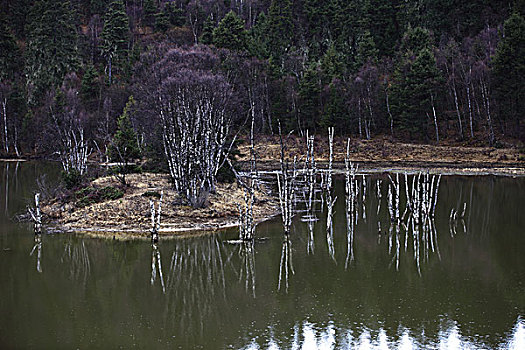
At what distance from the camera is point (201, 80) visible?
29938 millimetres

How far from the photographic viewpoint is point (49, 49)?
Result: 291 feet

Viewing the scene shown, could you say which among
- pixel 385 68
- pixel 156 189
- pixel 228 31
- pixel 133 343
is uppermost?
pixel 228 31

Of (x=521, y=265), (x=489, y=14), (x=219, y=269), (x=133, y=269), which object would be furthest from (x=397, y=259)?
(x=489, y=14)

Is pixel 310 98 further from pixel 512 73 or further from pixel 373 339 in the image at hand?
pixel 373 339

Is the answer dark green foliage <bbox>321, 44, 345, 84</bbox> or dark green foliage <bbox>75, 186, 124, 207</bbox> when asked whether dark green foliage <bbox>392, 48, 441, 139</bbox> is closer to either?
dark green foliage <bbox>321, 44, 345, 84</bbox>

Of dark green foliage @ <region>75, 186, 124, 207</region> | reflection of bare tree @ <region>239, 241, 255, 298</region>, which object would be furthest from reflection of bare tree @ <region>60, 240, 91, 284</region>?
reflection of bare tree @ <region>239, 241, 255, 298</region>

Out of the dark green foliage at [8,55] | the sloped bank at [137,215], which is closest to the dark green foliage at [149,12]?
the dark green foliage at [8,55]

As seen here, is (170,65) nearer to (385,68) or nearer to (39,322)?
(39,322)

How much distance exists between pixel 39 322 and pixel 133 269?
5699 mm

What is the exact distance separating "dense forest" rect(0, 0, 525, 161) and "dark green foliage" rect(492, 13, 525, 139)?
0.38 feet

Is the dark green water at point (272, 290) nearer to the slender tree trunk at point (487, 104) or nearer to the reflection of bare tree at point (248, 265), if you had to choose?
the reflection of bare tree at point (248, 265)

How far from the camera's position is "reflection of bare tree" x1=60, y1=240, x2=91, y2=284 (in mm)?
20469

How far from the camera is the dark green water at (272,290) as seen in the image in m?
14.4

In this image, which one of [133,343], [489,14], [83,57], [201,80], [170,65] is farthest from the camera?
[83,57]
